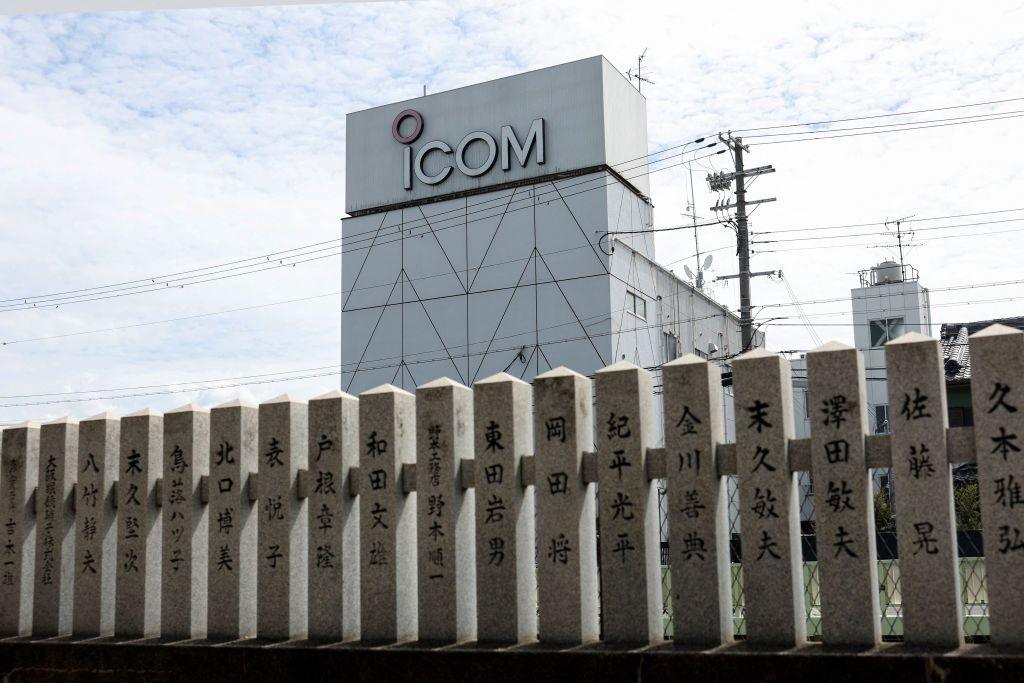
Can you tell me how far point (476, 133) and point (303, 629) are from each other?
33.5m

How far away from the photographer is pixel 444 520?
22.7 ft

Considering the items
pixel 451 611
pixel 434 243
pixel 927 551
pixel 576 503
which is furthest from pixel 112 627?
pixel 434 243

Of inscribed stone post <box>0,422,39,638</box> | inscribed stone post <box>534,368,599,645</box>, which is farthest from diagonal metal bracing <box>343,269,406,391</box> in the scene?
inscribed stone post <box>534,368,599,645</box>

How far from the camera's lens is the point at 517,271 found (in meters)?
37.0

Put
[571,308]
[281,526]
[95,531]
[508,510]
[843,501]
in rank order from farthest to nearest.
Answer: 1. [571,308]
2. [95,531]
3. [281,526]
4. [508,510]
5. [843,501]

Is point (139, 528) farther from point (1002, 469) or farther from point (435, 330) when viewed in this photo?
point (435, 330)

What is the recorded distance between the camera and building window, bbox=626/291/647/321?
3678 centimetres

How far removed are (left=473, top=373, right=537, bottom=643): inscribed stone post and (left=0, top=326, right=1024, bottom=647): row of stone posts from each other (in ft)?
0.05

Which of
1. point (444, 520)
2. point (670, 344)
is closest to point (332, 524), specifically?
point (444, 520)

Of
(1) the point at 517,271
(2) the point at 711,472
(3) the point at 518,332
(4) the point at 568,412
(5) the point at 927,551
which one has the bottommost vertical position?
(5) the point at 927,551

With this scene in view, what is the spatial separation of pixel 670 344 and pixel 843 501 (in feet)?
113

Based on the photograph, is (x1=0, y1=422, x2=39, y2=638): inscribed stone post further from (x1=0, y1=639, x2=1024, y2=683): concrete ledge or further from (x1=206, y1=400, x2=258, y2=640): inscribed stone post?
(x1=206, y1=400, x2=258, y2=640): inscribed stone post

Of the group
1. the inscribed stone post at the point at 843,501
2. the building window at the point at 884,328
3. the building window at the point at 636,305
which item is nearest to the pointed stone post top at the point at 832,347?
the inscribed stone post at the point at 843,501

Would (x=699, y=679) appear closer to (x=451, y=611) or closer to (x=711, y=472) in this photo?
(x=711, y=472)
